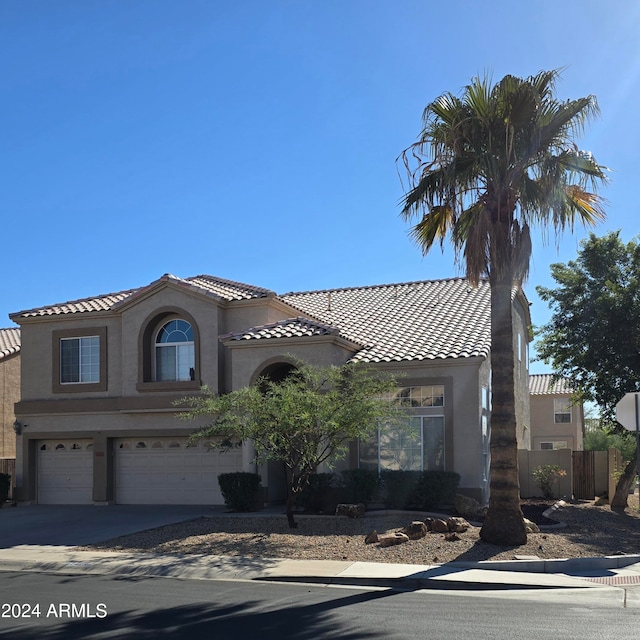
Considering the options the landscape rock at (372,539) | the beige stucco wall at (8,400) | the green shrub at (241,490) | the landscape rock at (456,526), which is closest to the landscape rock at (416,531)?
the landscape rock at (456,526)

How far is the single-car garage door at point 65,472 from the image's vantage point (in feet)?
87.5

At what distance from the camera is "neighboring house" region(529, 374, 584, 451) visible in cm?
4869

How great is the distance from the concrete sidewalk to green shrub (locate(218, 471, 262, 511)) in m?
6.39

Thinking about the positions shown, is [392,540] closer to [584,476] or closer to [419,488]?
[419,488]

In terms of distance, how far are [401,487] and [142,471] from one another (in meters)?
9.43

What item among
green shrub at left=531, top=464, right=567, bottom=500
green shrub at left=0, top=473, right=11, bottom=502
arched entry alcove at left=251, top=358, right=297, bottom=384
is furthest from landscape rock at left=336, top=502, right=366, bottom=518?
green shrub at left=0, top=473, right=11, bottom=502

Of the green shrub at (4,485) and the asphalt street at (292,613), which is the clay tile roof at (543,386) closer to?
the green shrub at (4,485)

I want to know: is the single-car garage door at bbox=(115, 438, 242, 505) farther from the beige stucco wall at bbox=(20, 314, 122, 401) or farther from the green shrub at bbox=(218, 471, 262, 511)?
the green shrub at bbox=(218, 471, 262, 511)

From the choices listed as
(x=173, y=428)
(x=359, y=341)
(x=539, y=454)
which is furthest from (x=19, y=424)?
(x=539, y=454)

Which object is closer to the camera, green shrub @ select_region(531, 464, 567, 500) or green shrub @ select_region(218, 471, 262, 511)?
green shrub @ select_region(218, 471, 262, 511)

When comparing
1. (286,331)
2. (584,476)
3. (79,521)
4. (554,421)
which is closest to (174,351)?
(286,331)

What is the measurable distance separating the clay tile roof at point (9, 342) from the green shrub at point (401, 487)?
20.8 metres

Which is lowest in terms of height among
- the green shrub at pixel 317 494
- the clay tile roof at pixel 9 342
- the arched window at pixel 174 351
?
the green shrub at pixel 317 494

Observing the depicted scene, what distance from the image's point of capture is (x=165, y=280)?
1008 inches
